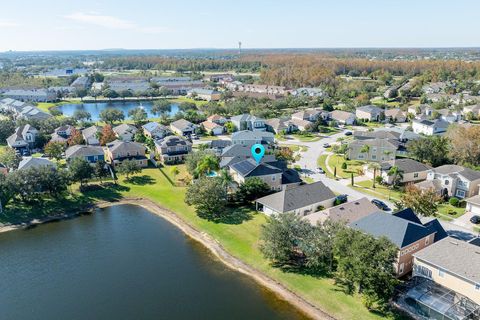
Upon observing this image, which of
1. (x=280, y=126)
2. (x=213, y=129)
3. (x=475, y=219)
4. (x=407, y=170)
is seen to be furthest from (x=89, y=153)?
(x=475, y=219)

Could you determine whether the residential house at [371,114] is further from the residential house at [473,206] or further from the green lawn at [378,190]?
the residential house at [473,206]

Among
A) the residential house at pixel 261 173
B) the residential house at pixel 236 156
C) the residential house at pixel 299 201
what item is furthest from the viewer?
the residential house at pixel 236 156

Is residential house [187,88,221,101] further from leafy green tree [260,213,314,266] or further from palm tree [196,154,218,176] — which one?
leafy green tree [260,213,314,266]

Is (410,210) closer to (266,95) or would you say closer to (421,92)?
(266,95)

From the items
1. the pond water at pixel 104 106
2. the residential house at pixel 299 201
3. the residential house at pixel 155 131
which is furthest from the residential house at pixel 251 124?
the residential house at pixel 299 201

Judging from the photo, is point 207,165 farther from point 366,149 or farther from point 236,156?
point 366,149

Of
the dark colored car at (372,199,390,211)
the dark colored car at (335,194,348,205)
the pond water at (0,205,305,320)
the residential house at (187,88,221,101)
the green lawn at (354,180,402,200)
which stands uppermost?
the residential house at (187,88,221,101)

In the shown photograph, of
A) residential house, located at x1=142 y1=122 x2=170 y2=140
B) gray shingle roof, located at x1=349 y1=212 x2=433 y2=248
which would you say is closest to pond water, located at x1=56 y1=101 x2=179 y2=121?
residential house, located at x1=142 y1=122 x2=170 y2=140
